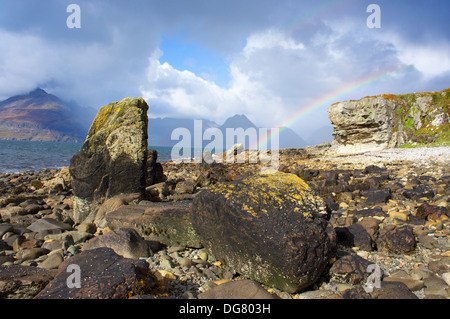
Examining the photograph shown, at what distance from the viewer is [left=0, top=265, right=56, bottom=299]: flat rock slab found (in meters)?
3.24

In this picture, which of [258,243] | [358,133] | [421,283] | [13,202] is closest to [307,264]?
[258,243]

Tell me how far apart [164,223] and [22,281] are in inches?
103

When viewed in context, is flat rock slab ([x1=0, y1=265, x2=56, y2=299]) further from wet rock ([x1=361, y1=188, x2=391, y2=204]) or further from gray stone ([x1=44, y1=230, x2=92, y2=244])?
wet rock ([x1=361, y1=188, x2=391, y2=204])

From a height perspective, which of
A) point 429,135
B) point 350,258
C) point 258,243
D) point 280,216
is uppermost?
point 429,135

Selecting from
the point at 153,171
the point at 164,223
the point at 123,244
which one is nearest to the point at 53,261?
the point at 123,244

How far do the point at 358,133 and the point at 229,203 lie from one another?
3172 cm

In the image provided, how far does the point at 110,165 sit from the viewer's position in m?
7.82

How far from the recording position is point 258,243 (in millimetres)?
3867

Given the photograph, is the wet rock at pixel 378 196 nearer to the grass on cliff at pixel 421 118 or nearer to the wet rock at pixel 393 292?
the wet rock at pixel 393 292

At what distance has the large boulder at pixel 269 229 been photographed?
3.67 meters

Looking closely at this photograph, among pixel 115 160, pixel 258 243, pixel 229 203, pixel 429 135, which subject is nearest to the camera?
pixel 258 243

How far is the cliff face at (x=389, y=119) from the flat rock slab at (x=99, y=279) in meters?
31.4

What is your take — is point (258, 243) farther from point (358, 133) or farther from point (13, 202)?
point (358, 133)
